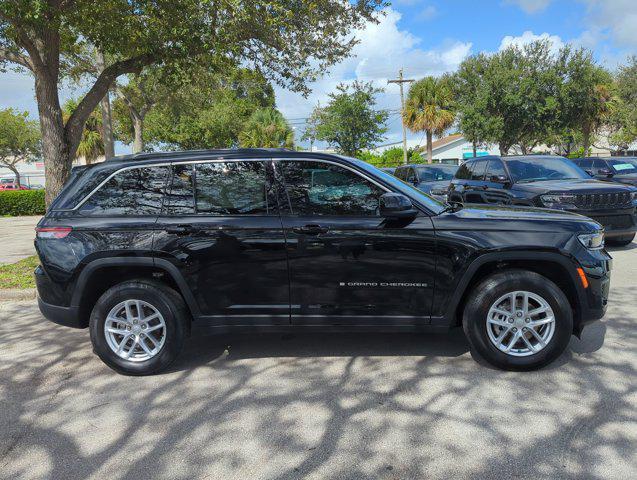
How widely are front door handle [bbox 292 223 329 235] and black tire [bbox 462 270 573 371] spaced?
1.31 m

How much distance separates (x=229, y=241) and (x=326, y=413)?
1512 mm

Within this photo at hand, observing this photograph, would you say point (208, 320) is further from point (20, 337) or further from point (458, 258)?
point (20, 337)

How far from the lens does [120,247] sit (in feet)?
12.8

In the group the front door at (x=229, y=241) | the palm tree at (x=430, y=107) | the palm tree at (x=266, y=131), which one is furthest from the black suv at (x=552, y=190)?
the palm tree at (x=266, y=131)

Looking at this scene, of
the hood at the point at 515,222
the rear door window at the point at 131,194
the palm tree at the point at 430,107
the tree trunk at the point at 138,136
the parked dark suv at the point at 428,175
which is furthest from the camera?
the palm tree at the point at 430,107

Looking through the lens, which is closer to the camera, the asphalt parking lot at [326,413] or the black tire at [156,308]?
the asphalt parking lot at [326,413]

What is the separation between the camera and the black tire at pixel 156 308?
392cm

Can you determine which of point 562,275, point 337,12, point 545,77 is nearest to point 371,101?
point 545,77

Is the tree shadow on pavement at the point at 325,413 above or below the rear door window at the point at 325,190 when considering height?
below

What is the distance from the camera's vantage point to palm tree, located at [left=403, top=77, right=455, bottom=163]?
1232 inches

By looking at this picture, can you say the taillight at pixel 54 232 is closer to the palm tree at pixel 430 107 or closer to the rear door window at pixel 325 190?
the rear door window at pixel 325 190

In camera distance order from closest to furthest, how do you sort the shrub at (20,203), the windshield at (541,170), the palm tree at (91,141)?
the windshield at (541,170)
the shrub at (20,203)
the palm tree at (91,141)

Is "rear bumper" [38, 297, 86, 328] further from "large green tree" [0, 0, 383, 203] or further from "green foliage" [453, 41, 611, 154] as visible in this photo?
"green foliage" [453, 41, 611, 154]

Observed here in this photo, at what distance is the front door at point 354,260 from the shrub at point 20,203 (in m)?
20.5
